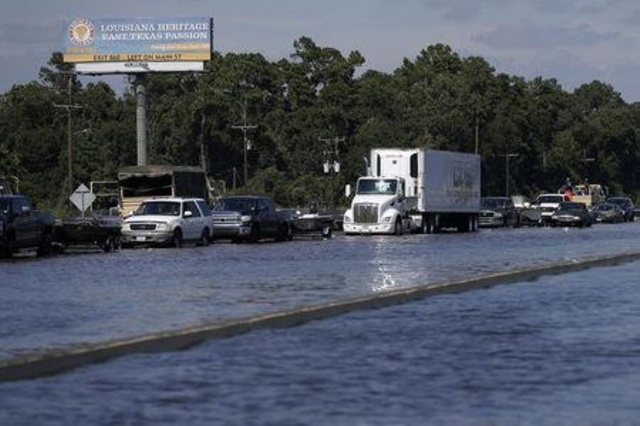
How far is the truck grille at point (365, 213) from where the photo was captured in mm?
60688

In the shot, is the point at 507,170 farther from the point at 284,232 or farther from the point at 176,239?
the point at 176,239

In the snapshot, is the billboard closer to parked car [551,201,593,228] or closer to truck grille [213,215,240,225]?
parked car [551,201,593,228]

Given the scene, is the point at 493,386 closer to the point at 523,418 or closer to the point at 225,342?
the point at 523,418

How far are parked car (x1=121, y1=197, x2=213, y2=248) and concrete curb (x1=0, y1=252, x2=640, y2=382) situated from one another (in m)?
22.6

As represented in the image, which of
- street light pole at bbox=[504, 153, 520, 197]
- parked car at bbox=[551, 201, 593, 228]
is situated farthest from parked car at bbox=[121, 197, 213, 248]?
street light pole at bbox=[504, 153, 520, 197]

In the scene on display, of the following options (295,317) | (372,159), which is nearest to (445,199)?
(372,159)

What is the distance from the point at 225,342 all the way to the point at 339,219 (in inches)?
2335

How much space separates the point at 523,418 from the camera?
431 inches

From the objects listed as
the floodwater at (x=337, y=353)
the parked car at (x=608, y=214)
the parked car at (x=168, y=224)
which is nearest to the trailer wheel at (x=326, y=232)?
the parked car at (x=168, y=224)

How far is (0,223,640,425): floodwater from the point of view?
11.4 m

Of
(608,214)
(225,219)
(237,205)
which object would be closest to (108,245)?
(225,219)

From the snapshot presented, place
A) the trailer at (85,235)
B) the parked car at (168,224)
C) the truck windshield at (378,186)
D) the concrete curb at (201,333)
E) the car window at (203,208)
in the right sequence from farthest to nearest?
the truck windshield at (378,186) < the car window at (203,208) < the parked car at (168,224) < the trailer at (85,235) < the concrete curb at (201,333)

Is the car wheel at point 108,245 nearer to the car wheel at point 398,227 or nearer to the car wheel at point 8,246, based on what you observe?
the car wheel at point 8,246

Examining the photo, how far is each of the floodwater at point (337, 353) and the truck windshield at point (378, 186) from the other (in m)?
31.3
